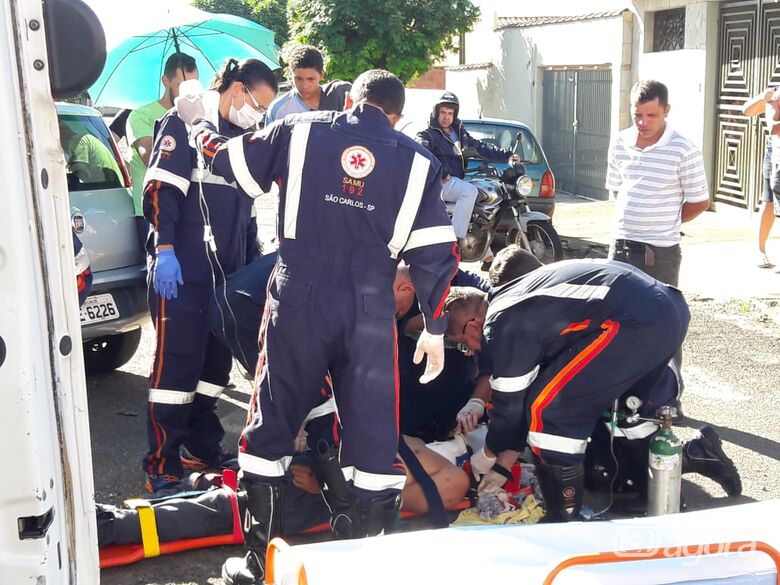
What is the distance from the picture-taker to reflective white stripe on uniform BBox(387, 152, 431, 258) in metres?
3.69

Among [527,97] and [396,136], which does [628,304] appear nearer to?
[396,136]

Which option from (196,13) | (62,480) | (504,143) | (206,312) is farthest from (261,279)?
(504,143)

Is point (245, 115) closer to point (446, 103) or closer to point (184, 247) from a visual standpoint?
point (184, 247)

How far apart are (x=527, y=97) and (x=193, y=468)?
16090mm

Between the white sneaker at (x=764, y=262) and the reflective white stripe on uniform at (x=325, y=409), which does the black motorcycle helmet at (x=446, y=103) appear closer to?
the white sneaker at (x=764, y=262)

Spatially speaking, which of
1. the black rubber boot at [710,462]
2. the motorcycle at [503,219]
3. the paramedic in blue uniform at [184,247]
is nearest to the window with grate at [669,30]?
the motorcycle at [503,219]

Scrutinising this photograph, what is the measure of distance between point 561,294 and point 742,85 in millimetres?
10049

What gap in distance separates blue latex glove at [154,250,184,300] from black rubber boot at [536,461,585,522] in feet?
6.01

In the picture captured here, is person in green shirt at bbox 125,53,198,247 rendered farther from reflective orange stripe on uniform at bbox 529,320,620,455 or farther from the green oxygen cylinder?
the green oxygen cylinder

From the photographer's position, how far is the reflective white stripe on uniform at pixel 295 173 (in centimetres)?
367

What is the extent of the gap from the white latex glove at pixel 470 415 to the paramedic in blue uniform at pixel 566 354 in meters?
0.44

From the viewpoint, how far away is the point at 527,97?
19891 millimetres

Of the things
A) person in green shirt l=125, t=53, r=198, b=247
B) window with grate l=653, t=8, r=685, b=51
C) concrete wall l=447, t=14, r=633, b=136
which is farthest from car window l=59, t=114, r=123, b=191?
concrete wall l=447, t=14, r=633, b=136

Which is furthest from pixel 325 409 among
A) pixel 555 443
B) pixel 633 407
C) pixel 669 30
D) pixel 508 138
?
pixel 669 30
